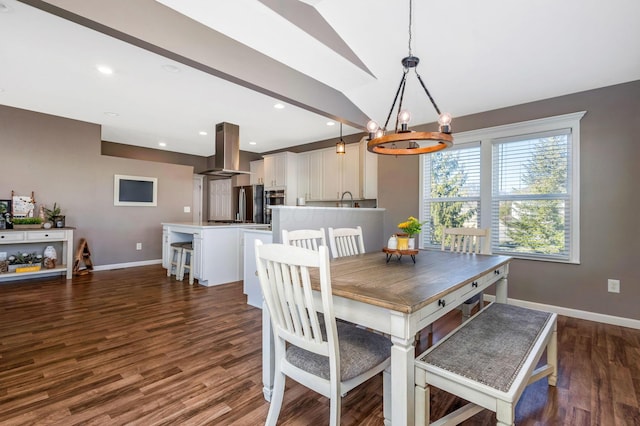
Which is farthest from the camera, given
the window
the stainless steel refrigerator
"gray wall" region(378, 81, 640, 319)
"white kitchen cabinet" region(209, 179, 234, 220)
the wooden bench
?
"white kitchen cabinet" region(209, 179, 234, 220)

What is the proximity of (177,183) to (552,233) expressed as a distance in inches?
259

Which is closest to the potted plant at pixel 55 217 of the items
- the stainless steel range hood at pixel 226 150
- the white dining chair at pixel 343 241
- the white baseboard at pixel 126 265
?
the white baseboard at pixel 126 265

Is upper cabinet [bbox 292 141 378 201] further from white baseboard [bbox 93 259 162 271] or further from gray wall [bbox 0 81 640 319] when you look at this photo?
white baseboard [bbox 93 259 162 271]

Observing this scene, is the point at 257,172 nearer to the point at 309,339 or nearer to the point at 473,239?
the point at 473,239

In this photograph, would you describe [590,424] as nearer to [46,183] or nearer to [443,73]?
[443,73]

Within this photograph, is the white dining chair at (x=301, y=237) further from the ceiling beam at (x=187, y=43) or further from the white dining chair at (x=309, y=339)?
the ceiling beam at (x=187, y=43)

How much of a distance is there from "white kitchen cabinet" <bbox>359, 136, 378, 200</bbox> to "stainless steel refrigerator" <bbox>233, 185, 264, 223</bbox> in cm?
258

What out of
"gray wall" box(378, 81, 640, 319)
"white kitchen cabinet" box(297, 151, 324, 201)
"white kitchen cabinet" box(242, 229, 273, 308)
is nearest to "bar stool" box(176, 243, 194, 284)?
"white kitchen cabinet" box(242, 229, 273, 308)

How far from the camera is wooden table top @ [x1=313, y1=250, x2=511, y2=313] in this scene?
131 cm

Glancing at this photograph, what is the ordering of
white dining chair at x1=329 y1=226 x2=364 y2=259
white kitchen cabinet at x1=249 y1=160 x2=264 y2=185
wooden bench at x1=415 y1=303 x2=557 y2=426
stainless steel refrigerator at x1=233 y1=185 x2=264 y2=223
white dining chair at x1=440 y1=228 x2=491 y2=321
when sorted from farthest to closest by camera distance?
1. white kitchen cabinet at x1=249 y1=160 x2=264 y2=185
2. stainless steel refrigerator at x1=233 y1=185 x2=264 y2=223
3. white dining chair at x1=440 y1=228 x2=491 y2=321
4. white dining chair at x1=329 y1=226 x2=364 y2=259
5. wooden bench at x1=415 y1=303 x2=557 y2=426

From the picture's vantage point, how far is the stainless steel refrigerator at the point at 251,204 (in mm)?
6715

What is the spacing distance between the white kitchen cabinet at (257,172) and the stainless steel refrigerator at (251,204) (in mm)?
198

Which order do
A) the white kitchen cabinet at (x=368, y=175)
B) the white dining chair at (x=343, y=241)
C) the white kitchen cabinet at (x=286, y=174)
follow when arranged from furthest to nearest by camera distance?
the white kitchen cabinet at (x=286, y=174), the white kitchen cabinet at (x=368, y=175), the white dining chair at (x=343, y=241)

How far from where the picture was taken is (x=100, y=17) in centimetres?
184
